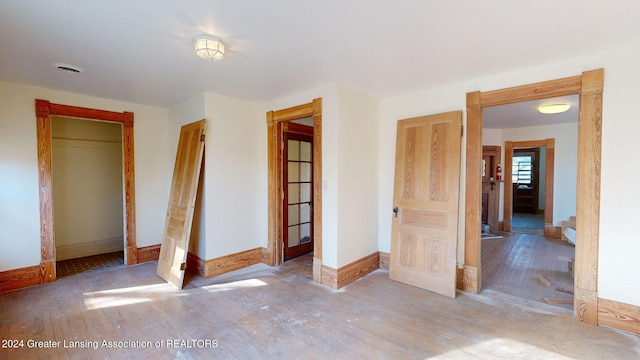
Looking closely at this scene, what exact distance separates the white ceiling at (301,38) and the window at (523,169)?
8.93 meters

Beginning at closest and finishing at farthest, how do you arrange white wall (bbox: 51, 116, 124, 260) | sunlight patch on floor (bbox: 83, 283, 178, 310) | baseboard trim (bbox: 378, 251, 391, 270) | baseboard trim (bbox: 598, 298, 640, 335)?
baseboard trim (bbox: 598, 298, 640, 335) → sunlight patch on floor (bbox: 83, 283, 178, 310) → baseboard trim (bbox: 378, 251, 391, 270) → white wall (bbox: 51, 116, 124, 260)

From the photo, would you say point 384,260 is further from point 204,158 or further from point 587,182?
point 204,158

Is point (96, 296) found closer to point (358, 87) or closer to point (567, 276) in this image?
point (358, 87)

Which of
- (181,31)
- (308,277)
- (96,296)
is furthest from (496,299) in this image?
(96,296)

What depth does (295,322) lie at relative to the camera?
8.59 feet

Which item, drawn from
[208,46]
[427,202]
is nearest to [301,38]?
[208,46]

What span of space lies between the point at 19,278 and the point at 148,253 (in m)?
1.40

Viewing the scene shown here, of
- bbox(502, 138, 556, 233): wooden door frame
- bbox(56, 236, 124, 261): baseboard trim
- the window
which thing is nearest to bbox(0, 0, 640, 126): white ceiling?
bbox(56, 236, 124, 261): baseboard trim

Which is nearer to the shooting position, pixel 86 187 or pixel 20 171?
pixel 20 171

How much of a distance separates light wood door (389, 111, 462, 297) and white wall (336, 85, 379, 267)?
365mm

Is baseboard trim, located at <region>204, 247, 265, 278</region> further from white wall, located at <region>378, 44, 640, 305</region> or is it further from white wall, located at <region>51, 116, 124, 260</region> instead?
white wall, located at <region>378, 44, 640, 305</region>

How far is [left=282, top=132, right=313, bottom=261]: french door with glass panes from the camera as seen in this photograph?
175 inches

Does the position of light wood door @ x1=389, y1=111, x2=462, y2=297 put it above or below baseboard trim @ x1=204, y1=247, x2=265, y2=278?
above

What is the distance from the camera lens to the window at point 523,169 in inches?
393
